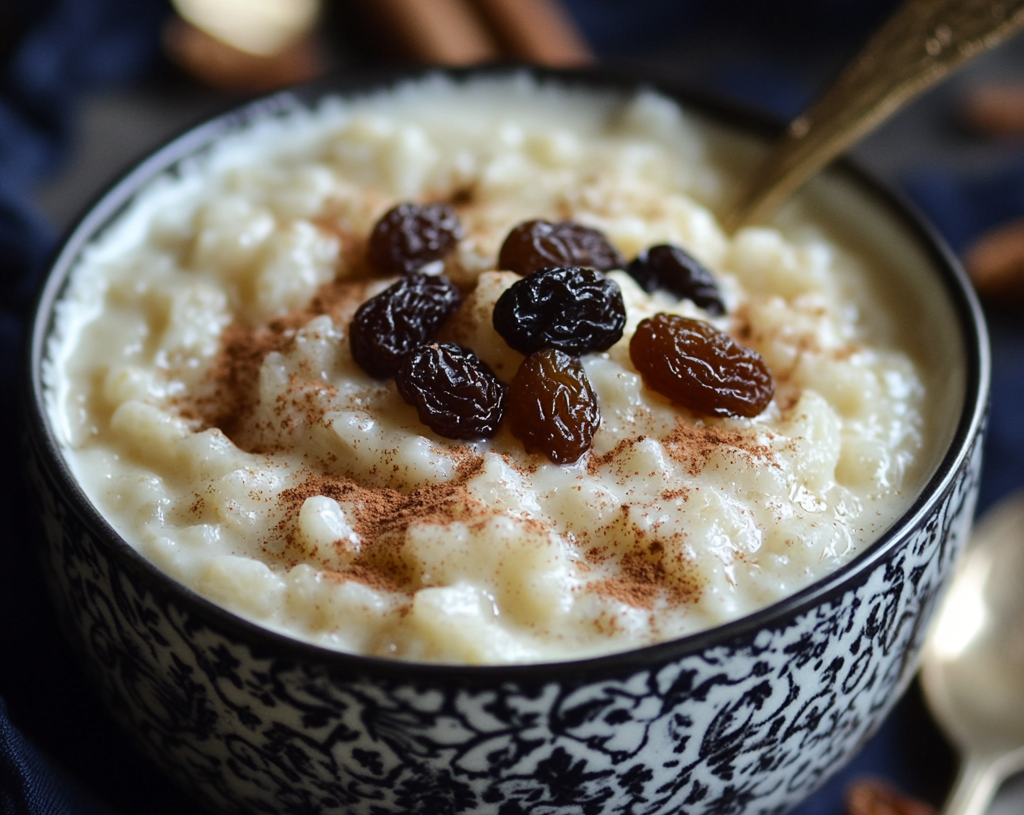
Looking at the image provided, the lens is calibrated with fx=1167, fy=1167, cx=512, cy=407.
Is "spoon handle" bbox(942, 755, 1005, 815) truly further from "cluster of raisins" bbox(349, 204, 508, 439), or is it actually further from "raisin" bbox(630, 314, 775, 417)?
"cluster of raisins" bbox(349, 204, 508, 439)

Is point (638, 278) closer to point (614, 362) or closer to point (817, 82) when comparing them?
point (614, 362)

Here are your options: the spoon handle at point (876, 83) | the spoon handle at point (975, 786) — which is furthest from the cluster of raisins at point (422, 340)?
the spoon handle at point (975, 786)

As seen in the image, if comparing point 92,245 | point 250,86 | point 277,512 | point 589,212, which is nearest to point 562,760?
point 277,512

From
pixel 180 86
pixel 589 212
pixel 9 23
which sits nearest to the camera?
pixel 589 212

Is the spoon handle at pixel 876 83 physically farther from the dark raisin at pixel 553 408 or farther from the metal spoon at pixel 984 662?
the metal spoon at pixel 984 662

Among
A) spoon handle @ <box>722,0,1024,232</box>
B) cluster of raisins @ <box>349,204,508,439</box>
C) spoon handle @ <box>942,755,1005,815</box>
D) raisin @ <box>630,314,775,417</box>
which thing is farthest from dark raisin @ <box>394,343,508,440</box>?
spoon handle @ <box>942,755,1005,815</box>

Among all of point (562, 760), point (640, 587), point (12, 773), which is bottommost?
point (12, 773)
